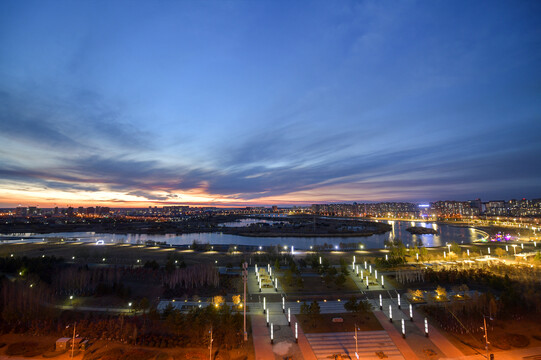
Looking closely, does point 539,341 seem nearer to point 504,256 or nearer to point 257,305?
point 257,305

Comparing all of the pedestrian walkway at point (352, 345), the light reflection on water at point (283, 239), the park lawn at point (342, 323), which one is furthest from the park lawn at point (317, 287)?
the light reflection on water at point (283, 239)

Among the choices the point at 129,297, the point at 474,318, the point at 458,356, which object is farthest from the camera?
the point at 129,297

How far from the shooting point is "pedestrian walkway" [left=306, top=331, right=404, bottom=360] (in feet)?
35.7

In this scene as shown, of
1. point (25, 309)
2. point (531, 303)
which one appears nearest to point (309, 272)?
point (531, 303)

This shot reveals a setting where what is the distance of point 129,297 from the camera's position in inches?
669

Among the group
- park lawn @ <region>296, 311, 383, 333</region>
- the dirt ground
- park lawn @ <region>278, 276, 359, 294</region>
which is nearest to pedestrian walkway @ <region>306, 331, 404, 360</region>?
park lawn @ <region>296, 311, 383, 333</region>

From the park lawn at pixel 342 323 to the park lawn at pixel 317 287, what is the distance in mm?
3714

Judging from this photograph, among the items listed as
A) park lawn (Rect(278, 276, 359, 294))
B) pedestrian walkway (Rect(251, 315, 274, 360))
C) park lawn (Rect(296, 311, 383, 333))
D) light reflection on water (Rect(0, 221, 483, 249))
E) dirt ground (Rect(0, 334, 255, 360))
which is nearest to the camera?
dirt ground (Rect(0, 334, 255, 360))

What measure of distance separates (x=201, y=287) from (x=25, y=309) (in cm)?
935

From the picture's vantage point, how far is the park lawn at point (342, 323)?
12.8 m

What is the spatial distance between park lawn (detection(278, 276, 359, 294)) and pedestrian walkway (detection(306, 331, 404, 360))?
17.7 feet

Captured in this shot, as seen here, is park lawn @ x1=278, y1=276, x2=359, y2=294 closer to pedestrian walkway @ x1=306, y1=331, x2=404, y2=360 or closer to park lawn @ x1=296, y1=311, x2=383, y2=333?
park lawn @ x1=296, y1=311, x2=383, y2=333

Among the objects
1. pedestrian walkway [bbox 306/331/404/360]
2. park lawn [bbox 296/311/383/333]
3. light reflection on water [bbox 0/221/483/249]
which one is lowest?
light reflection on water [bbox 0/221/483/249]

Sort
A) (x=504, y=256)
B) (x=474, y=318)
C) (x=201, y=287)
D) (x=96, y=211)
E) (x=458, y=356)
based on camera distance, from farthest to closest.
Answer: (x=96, y=211), (x=504, y=256), (x=201, y=287), (x=474, y=318), (x=458, y=356)
